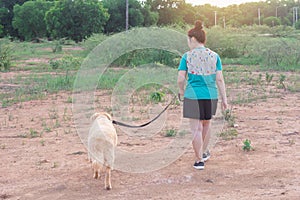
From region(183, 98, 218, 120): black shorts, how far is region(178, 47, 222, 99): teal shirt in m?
0.05

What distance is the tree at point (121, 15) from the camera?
40406 mm

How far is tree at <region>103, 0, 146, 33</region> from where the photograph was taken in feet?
133

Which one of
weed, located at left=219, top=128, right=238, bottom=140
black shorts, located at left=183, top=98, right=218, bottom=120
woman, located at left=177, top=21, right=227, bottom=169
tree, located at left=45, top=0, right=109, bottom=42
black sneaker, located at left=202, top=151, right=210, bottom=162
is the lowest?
weed, located at left=219, top=128, right=238, bottom=140

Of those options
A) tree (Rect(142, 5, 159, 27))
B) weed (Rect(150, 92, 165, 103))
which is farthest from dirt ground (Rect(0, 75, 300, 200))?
tree (Rect(142, 5, 159, 27))

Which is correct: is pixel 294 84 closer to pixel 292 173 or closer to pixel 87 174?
pixel 292 173

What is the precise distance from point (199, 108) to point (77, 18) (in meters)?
32.9

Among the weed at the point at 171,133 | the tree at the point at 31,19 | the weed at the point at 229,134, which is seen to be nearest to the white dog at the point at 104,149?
the weed at the point at 171,133

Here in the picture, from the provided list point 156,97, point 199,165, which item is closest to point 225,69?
point 156,97

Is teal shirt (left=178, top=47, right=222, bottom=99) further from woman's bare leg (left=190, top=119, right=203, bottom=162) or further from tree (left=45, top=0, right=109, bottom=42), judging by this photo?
tree (left=45, top=0, right=109, bottom=42)

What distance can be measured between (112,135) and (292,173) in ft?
6.90

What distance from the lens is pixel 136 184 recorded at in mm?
4910

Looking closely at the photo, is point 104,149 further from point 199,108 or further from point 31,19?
point 31,19

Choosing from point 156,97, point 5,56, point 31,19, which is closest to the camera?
point 156,97

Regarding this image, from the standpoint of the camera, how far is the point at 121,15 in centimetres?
4122
